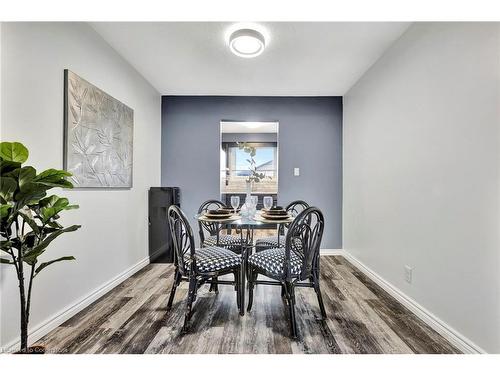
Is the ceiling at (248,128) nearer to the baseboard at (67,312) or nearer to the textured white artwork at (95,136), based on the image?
the textured white artwork at (95,136)

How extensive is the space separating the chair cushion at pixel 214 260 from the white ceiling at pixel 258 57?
1.91m

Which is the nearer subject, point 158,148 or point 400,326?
point 400,326

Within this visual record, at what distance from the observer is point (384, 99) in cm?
252

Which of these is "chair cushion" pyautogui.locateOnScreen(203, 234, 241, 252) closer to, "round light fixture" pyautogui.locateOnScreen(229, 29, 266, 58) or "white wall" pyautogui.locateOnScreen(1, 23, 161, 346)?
"white wall" pyautogui.locateOnScreen(1, 23, 161, 346)

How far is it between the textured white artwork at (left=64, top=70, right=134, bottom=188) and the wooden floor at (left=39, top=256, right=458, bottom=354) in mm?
1092

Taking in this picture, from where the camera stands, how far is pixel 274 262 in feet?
5.89

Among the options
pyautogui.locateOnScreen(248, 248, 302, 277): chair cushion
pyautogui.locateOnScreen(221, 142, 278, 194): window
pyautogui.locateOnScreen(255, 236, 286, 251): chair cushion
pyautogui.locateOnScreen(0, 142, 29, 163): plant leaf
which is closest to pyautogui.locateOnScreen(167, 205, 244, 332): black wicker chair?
pyautogui.locateOnScreen(248, 248, 302, 277): chair cushion

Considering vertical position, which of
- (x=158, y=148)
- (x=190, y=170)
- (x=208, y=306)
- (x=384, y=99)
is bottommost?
(x=208, y=306)

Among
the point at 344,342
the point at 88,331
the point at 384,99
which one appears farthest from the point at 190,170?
the point at 344,342

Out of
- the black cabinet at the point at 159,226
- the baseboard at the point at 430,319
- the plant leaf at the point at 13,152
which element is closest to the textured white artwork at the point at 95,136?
the black cabinet at the point at 159,226

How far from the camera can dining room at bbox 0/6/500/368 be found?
4.65 feet
